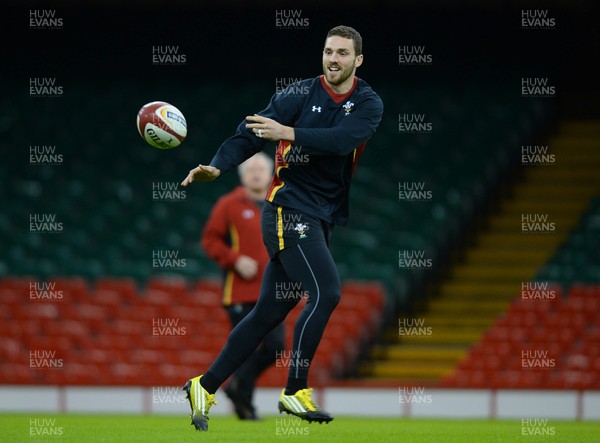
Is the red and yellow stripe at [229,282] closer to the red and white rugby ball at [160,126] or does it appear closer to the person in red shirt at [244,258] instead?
the person in red shirt at [244,258]

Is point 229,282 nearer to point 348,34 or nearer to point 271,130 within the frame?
point 271,130

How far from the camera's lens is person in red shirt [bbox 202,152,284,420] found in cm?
909

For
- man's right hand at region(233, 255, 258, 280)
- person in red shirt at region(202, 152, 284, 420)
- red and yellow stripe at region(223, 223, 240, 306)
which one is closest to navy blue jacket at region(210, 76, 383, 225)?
person in red shirt at region(202, 152, 284, 420)

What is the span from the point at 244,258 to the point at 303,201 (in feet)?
9.41

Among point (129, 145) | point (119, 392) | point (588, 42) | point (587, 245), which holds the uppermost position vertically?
point (588, 42)

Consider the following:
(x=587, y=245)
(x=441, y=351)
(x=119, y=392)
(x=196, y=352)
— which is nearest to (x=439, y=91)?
(x=587, y=245)

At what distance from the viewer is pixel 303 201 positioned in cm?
647

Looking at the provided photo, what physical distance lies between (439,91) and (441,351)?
639cm

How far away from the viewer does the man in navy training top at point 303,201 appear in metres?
6.31

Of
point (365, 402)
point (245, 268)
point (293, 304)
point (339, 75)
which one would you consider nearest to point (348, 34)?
point (339, 75)

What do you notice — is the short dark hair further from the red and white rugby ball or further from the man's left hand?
the red and white rugby ball

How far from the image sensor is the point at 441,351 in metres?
14.1

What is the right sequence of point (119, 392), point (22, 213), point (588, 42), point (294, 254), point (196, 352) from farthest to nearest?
point (588, 42) < point (22, 213) < point (196, 352) < point (119, 392) < point (294, 254)

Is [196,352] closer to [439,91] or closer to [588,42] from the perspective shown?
[439,91]
